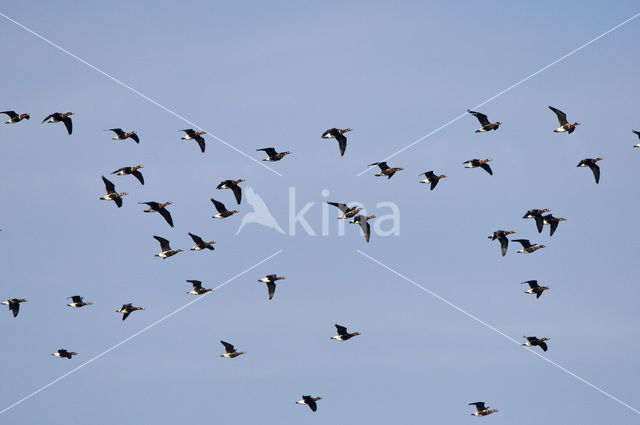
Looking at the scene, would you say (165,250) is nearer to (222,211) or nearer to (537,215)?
(222,211)

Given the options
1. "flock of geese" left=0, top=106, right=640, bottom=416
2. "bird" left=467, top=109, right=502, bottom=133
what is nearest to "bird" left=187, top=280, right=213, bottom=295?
"flock of geese" left=0, top=106, right=640, bottom=416

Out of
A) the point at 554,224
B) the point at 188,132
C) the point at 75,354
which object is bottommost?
the point at 75,354

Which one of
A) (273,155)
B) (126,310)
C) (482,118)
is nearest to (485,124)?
(482,118)

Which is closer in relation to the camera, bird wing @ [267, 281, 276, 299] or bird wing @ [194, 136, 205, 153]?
bird wing @ [194, 136, 205, 153]

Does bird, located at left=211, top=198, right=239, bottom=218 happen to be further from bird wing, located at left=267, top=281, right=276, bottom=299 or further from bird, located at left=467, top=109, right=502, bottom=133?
bird, located at left=467, top=109, right=502, bottom=133

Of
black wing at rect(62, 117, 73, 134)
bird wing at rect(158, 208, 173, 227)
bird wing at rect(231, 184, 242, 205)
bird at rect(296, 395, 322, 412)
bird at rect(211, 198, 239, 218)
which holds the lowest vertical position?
bird at rect(296, 395, 322, 412)

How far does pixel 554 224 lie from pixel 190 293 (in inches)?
1139

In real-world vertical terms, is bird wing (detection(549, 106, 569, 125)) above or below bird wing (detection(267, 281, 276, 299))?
above

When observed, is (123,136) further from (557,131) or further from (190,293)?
(557,131)

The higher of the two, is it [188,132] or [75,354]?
[188,132]

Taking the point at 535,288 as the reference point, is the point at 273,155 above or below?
above

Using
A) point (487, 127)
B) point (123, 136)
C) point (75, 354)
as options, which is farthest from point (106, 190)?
point (487, 127)

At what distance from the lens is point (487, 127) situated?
114188 millimetres

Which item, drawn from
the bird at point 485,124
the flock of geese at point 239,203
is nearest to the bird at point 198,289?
the flock of geese at point 239,203
